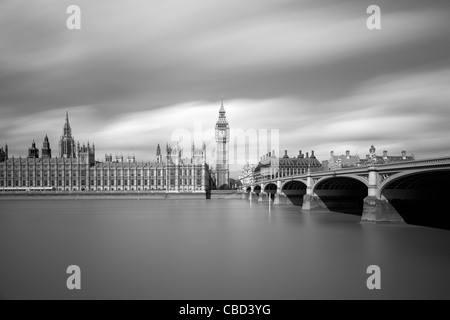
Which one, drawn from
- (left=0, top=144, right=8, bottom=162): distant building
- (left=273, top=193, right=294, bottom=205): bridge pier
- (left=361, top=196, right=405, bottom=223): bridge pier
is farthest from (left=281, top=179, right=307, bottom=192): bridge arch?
(left=0, top=144, right=8, bottom=162): distant building

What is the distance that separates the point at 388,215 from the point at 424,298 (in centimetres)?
2150

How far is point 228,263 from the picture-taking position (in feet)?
68.9

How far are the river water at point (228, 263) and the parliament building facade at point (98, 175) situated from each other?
300 feet

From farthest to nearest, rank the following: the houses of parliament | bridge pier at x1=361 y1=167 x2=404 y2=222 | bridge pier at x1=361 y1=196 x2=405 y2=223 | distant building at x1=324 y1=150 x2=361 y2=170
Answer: the houses of parliament
distant building at x1=324 y1=150 x2=361 y2=170
bridge pier at x1=361 y1=196 x2=405 y2=223
bridge pier at x1=361 y1=167 x2=404 y2=222

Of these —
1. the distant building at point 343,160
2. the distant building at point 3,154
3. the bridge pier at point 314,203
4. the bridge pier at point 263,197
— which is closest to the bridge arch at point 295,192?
the bridge pier at point 263,197

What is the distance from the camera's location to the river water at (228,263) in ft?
51.6

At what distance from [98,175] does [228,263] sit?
113 m

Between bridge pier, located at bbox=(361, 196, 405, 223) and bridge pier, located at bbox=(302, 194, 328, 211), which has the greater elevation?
bridge pier, located at bbox=(361, 196, 405, 223)

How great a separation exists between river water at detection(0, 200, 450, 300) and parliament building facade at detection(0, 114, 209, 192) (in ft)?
300

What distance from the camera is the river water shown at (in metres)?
15.7

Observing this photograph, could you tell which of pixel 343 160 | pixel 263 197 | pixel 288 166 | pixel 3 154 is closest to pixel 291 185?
pixel 263 197

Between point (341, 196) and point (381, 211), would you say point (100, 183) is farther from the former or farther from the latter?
point (381, 211)

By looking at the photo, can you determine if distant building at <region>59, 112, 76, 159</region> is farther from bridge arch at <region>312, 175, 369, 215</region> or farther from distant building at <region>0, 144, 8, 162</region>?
bridge arch at <region>312, 175, 369, 215</region>

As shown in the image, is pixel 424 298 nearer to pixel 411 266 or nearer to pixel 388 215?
pixel 411 266
